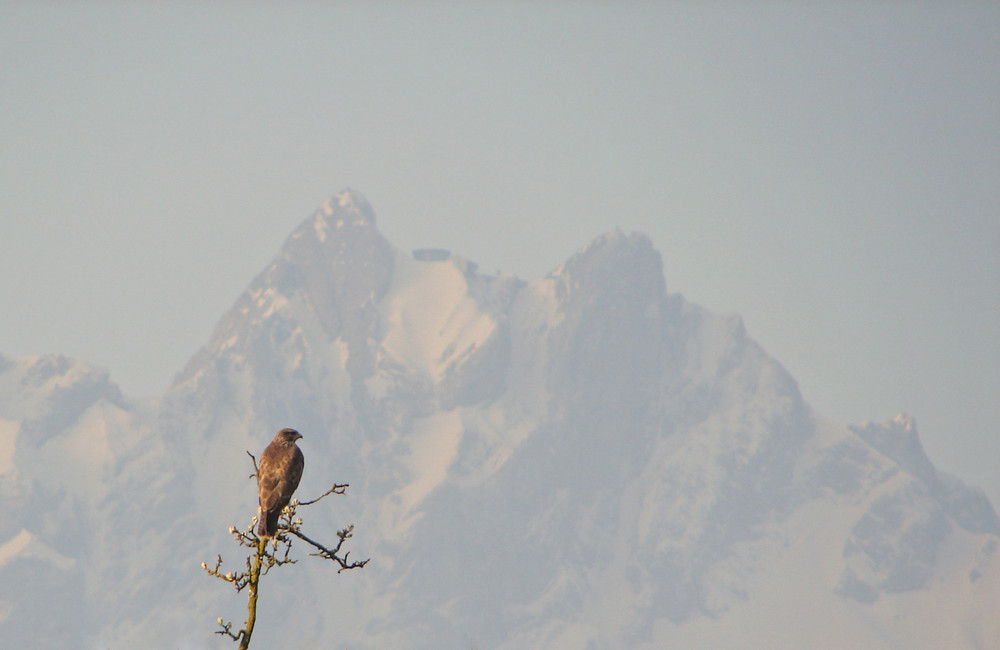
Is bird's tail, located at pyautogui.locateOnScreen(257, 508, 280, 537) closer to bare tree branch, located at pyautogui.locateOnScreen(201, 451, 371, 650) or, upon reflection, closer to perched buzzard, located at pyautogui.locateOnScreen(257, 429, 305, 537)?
perched buzzard, located at pyautogui.locateOnScreen(257, 429, 305, 537)

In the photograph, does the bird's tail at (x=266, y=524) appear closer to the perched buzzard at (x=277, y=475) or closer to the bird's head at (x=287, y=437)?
the perched buzzard at (x=277, y=475)

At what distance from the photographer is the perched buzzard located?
23422 millimetres

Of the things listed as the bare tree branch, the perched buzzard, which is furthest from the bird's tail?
the bare tree branch

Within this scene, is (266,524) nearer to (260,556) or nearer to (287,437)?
(260,556)

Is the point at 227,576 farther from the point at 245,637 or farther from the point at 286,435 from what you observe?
the point at 286,435

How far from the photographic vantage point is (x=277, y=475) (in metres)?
24.8

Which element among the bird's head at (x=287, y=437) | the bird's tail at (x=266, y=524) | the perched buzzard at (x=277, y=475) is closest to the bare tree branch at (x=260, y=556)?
the bird's tail at (x=266, y=524)

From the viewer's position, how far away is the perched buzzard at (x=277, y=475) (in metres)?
23.4

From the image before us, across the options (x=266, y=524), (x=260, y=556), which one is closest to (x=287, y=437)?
(x=266, y=524)

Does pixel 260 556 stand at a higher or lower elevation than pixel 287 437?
lower

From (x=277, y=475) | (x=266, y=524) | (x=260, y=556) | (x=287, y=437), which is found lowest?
(x=260, y=556)

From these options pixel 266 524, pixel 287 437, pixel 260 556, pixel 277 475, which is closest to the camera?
pixel 260 556

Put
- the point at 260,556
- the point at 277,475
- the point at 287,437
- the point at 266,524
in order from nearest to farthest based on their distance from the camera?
the point at 260,556 < the point at 266,524 < the point at 277,475 < the point at 287,437

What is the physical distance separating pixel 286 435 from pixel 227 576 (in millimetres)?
6512
